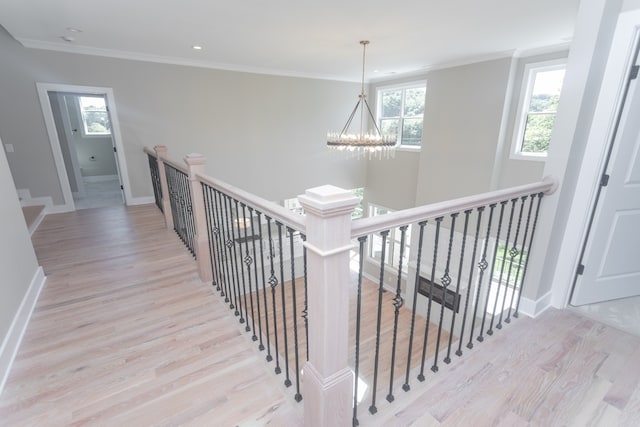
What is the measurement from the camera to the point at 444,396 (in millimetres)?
Answer: 1536

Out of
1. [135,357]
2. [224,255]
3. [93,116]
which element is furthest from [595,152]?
[93,116]

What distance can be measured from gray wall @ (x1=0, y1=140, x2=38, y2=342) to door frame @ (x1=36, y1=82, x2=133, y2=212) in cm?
295

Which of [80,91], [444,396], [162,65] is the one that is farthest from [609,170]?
[80,91]

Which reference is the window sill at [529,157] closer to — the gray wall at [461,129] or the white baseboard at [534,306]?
the gray wall at [461,129]

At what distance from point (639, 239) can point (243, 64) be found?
19.5ft

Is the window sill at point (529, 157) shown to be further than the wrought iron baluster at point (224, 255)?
Yes

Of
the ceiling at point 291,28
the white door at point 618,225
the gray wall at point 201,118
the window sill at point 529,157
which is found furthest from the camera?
the window sill at point 529,157

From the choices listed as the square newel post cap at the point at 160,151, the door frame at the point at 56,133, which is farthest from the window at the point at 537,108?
the door frame at the point at 56,133

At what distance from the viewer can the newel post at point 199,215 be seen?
7.39ft

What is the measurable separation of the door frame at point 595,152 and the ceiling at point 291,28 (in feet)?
4.61

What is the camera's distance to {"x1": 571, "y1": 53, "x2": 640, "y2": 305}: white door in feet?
6.11

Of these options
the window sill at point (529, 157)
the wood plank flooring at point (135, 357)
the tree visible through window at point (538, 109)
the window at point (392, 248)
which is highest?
the tree visible through window at point (538, 109)

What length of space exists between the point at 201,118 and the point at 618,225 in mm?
5916

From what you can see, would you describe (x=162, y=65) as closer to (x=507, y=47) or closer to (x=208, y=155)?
(x=208, y=155)
